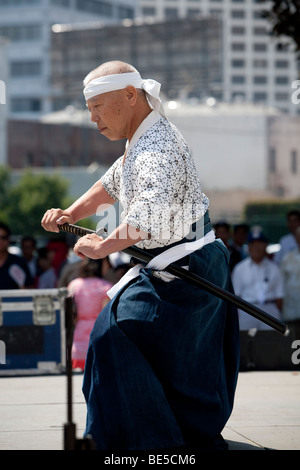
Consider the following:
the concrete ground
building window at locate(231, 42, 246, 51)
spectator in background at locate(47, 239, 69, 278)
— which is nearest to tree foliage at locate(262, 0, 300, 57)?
spectator in background at locate(47, 239, 69, 278)

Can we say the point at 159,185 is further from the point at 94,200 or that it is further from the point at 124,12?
the point at 124,12

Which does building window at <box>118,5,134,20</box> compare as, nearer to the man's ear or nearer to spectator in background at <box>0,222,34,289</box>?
spectator in background at <box>0,222,34,289</box>

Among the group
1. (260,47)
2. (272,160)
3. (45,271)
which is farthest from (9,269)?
(260,47)

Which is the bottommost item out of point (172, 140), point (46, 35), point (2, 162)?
point (2, 162)

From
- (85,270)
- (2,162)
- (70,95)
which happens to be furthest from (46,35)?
(85,270)

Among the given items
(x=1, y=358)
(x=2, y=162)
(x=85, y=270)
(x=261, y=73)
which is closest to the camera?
(x=1, y=358)

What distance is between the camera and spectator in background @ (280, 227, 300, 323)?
36.8ft

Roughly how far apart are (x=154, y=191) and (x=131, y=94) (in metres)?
0.60

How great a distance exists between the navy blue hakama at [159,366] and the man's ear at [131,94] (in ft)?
2.64

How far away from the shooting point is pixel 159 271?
4.68 m

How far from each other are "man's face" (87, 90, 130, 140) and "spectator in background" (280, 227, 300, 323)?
6.71 metres

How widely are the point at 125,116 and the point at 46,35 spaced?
102 metres
